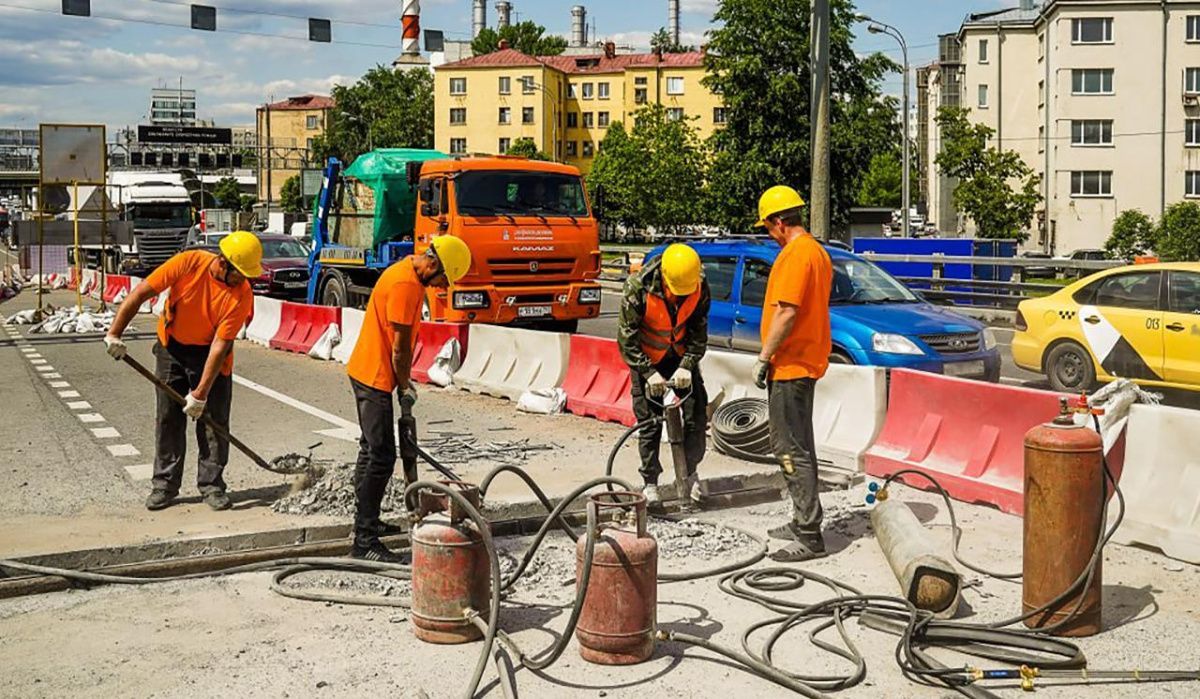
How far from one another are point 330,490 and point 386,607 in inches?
84.9

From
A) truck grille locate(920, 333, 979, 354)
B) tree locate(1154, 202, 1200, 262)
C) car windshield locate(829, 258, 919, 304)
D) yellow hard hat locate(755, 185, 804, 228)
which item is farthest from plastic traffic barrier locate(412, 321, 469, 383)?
tree locate(1154, 202, 1200, 262)

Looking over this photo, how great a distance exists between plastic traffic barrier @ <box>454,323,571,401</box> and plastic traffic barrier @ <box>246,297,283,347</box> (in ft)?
21.9

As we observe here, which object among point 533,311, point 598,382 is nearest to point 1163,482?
point 598,382

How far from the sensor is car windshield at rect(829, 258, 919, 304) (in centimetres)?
1336

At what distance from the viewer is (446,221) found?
1819cm

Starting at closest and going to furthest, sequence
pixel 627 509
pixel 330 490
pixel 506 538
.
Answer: pixel 627 509 → pixel 506 538 → pixel 330 490

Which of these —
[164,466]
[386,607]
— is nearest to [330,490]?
[164,466]

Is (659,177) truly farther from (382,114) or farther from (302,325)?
(302,325)

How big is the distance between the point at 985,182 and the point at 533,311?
34.7m

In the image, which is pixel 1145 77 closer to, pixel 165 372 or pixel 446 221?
pixel 446 221

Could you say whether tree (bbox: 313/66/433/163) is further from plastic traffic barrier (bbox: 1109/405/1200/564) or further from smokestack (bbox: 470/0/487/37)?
plastic traffic barrier (bbox: 1109/405/1200/564)

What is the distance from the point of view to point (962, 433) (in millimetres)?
9000

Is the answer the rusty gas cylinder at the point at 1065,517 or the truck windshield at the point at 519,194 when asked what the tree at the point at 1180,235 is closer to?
the truck windshield at the point at 519,194

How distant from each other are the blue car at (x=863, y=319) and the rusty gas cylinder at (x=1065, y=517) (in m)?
6.31
